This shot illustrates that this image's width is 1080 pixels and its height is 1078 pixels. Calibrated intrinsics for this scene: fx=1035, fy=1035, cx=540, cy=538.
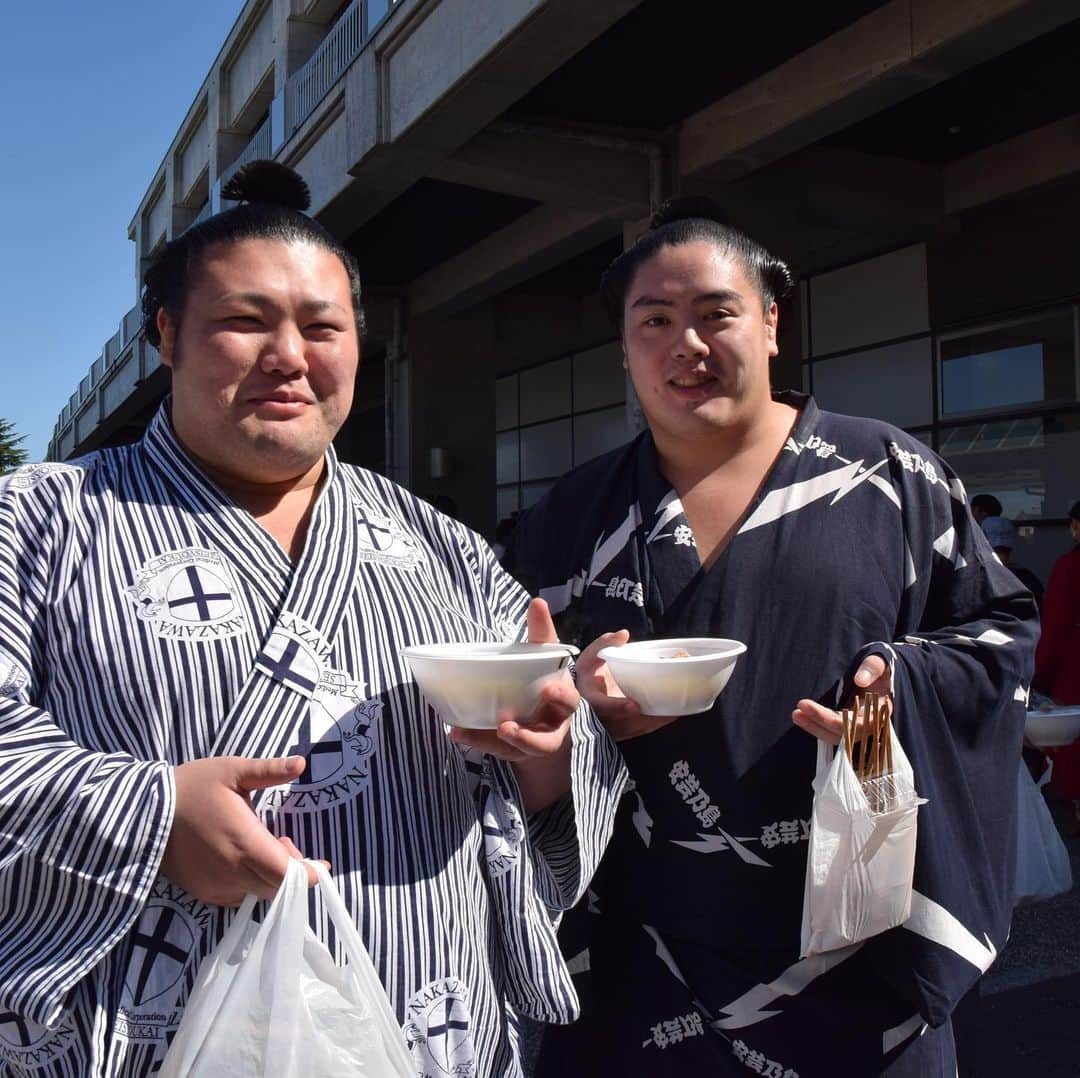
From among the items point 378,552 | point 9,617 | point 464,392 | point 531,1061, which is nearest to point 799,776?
point 378,552

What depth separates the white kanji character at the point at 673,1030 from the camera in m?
1.87

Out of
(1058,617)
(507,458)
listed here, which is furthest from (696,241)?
(507,458)

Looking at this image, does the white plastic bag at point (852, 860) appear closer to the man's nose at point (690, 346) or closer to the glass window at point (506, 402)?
the man's nose at point (690, 346)

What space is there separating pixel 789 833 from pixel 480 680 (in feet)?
2.51

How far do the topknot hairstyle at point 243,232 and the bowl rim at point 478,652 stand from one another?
1.93 feet

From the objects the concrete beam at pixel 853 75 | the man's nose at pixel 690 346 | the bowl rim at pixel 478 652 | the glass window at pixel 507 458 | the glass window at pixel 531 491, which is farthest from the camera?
the glass window at pixel 507 458

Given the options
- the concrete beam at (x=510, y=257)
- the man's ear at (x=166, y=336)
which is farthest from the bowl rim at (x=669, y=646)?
the concrete beam at (x=510, y=257)

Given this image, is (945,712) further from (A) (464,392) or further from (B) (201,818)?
(A) (464,392)

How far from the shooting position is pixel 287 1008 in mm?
1159

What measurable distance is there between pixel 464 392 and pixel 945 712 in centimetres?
1120

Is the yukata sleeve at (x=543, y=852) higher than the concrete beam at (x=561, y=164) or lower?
lower

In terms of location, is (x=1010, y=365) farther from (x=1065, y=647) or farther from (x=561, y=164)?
(x=561, y=164)

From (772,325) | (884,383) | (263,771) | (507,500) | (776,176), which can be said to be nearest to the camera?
(263,771)

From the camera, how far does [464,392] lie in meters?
12.7
